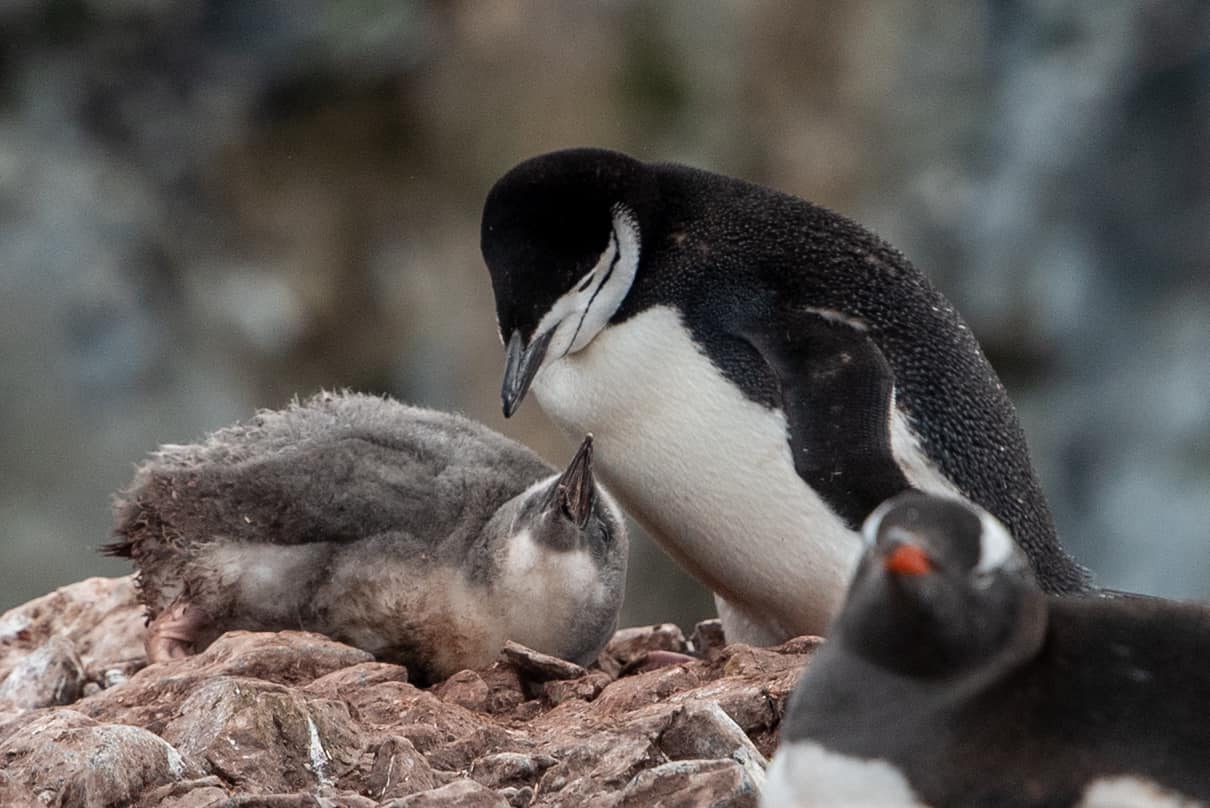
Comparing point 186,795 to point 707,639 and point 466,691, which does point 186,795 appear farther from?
point 707,639

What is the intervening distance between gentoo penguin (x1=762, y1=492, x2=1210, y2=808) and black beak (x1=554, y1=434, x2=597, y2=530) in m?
1.43

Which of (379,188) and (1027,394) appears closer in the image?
(1027,394)

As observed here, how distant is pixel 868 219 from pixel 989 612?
8612 millimetres

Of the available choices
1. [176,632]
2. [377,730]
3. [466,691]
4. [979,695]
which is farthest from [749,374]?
[979,695]

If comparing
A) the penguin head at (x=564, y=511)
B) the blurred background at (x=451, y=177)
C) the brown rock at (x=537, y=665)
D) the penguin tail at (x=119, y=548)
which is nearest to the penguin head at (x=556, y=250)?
the penguin head at (x=564, y=511)

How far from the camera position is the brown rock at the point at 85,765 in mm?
2410

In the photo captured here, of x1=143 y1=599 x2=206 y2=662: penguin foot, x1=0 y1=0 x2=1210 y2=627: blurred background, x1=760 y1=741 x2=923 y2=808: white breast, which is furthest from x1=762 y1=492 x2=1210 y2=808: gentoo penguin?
x1=0 y1=0 x2=1210 y2=627: blurred background

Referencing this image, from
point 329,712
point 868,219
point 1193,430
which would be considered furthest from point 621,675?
point 868,219

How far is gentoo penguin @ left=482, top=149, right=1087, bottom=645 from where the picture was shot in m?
3.46

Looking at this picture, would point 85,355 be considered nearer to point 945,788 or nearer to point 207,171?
point 207,171

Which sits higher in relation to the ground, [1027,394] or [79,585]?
[1027,394]

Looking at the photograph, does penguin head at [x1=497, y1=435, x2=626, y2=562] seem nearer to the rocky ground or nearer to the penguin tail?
the rocky ground

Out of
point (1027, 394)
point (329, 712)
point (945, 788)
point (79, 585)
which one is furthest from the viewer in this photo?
point (1027, 394)

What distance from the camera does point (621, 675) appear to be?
11.6ft
